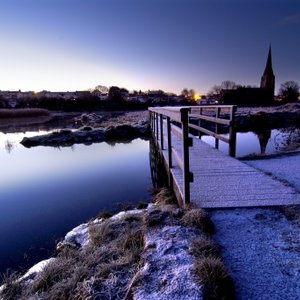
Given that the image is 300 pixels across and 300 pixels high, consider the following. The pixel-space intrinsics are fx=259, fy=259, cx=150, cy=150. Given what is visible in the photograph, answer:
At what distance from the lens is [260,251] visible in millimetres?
2600

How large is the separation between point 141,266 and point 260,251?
1.20m

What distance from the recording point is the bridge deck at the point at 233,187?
373cm

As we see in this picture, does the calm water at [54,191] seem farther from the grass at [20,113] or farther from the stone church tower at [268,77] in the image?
the stone church tower at [268,77]

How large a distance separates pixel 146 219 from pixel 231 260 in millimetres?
1202

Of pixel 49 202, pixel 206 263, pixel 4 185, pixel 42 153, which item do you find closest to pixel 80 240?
pixel 206 263

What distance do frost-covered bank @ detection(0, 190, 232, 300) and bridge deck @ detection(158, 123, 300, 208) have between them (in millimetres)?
700

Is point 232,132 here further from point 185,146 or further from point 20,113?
point 20,113

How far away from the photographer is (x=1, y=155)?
13.7 m

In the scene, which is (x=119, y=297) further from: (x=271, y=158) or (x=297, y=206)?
(x=271, y=158)

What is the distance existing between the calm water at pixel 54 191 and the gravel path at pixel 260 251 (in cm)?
314

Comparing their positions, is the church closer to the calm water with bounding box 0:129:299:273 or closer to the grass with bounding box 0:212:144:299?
the calm water with bounding box 0:129:299:273

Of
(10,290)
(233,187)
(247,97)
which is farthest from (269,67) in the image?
(10,290)

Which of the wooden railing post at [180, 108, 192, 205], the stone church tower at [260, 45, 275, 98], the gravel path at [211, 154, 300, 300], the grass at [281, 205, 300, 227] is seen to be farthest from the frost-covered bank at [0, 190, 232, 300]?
the stone church tower at [260, 45, 275, 98]

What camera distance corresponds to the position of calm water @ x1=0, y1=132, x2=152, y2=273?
16.4ft
